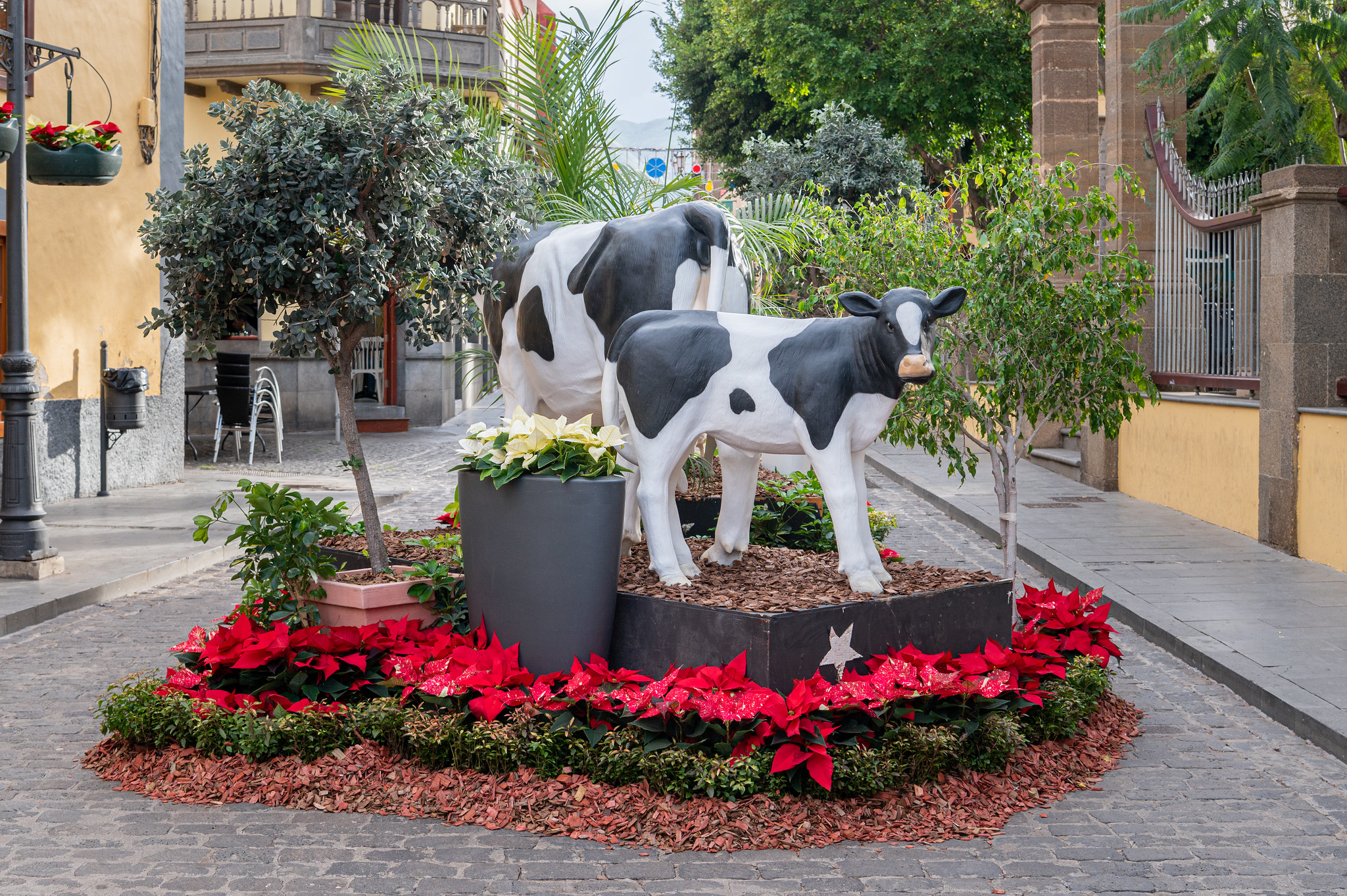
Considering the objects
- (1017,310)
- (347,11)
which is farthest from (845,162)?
(1017,310)

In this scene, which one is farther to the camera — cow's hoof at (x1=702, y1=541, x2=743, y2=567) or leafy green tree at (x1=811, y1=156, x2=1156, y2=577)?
leafy green tree at (x1=811, y1=156, x2=1156, y2=577)

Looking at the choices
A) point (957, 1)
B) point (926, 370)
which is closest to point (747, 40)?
point (957, 1)

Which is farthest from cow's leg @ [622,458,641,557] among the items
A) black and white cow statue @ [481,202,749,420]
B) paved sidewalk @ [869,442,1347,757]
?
paved sidewalk @ [869,442,1347,757]

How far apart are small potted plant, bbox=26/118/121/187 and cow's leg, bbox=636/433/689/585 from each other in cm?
667

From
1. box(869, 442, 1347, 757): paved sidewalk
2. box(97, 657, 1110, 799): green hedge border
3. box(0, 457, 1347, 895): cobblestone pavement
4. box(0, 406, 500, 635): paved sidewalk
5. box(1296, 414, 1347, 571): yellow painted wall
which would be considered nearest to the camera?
box(0, 457, 1347, 895): cobblestone pavement

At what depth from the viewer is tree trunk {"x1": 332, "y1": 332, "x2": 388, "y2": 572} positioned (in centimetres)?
599

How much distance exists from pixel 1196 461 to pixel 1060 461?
3690 millimetres

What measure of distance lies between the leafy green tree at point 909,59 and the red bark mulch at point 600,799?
22.6 metres

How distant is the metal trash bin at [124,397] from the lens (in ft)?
42.5

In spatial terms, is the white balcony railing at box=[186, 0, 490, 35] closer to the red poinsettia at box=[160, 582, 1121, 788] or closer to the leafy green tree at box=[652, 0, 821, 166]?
the leafy green tree at box=[652, 0, 821, 166]

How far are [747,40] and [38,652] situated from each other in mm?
23528

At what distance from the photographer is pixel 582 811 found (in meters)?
4.39

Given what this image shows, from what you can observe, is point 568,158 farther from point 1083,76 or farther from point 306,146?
point 1083,76

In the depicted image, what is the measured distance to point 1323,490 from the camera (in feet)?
30.1
